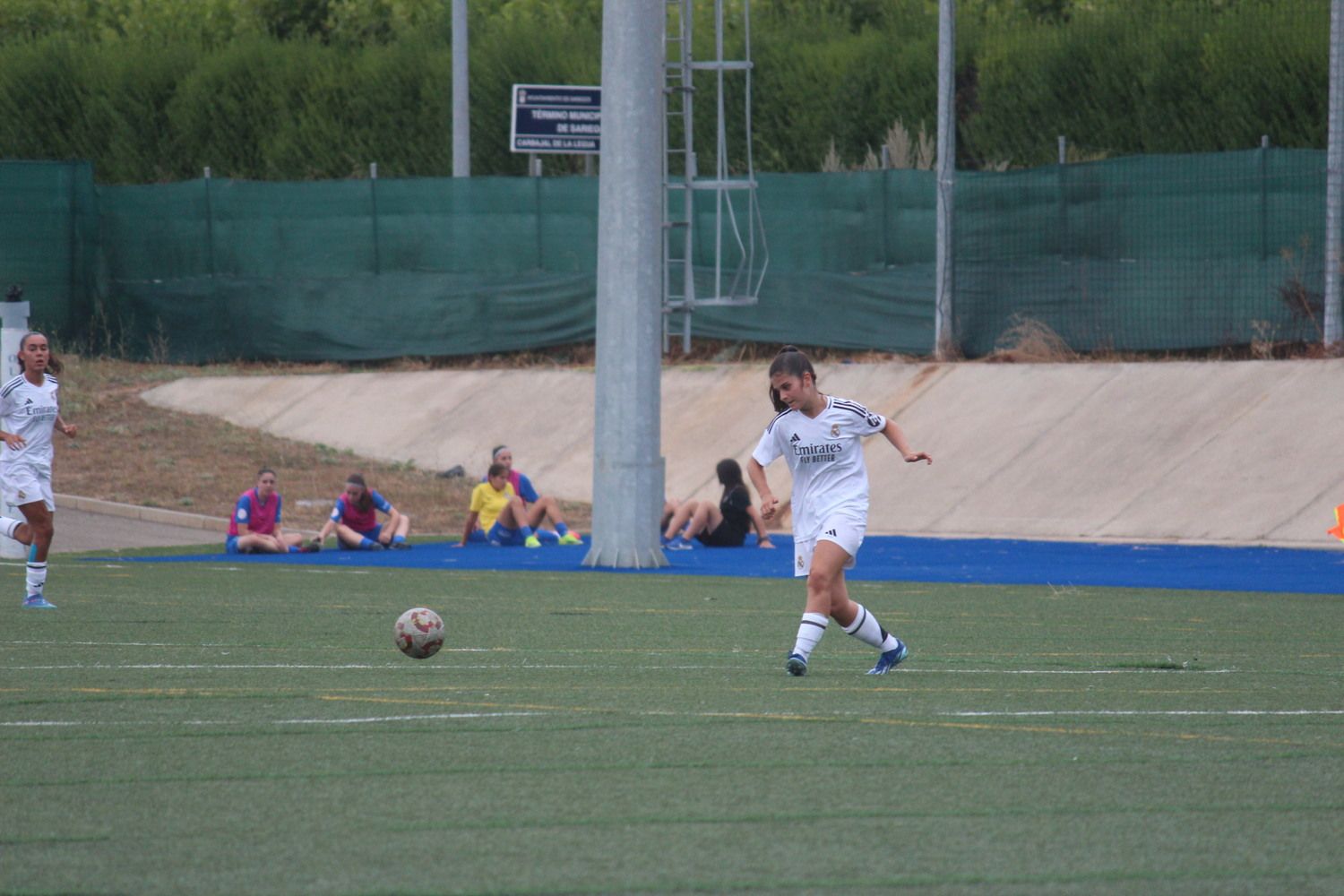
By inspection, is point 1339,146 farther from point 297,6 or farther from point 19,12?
point 19,12

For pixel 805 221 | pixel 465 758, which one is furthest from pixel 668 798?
pixel 805 221

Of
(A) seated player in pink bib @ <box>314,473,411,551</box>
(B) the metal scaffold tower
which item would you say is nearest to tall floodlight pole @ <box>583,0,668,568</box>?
(B) the metal scaffold tower

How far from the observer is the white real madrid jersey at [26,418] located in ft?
49.1

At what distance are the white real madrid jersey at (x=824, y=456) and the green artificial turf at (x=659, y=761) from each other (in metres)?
0.89

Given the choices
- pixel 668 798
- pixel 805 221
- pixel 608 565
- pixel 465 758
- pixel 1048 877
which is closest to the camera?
pixel 1048 877

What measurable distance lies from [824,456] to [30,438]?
756 centimetres

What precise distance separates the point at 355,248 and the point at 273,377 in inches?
101

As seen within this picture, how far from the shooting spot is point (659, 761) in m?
7.26

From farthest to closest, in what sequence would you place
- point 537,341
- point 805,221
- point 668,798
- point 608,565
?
point 537,341, point 805,221, point 608,565, point 668,798

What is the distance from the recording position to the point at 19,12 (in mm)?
52094

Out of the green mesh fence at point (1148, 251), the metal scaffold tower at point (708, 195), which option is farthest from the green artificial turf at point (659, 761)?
the green mesh fence at point (1148, 251)

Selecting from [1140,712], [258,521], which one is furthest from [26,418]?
[1140,712]

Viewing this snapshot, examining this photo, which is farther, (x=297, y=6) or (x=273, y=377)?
(x=297, y=6)

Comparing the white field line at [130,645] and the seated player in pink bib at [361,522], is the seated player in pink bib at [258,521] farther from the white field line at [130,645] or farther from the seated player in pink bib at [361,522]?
the white field line at [130,645]
